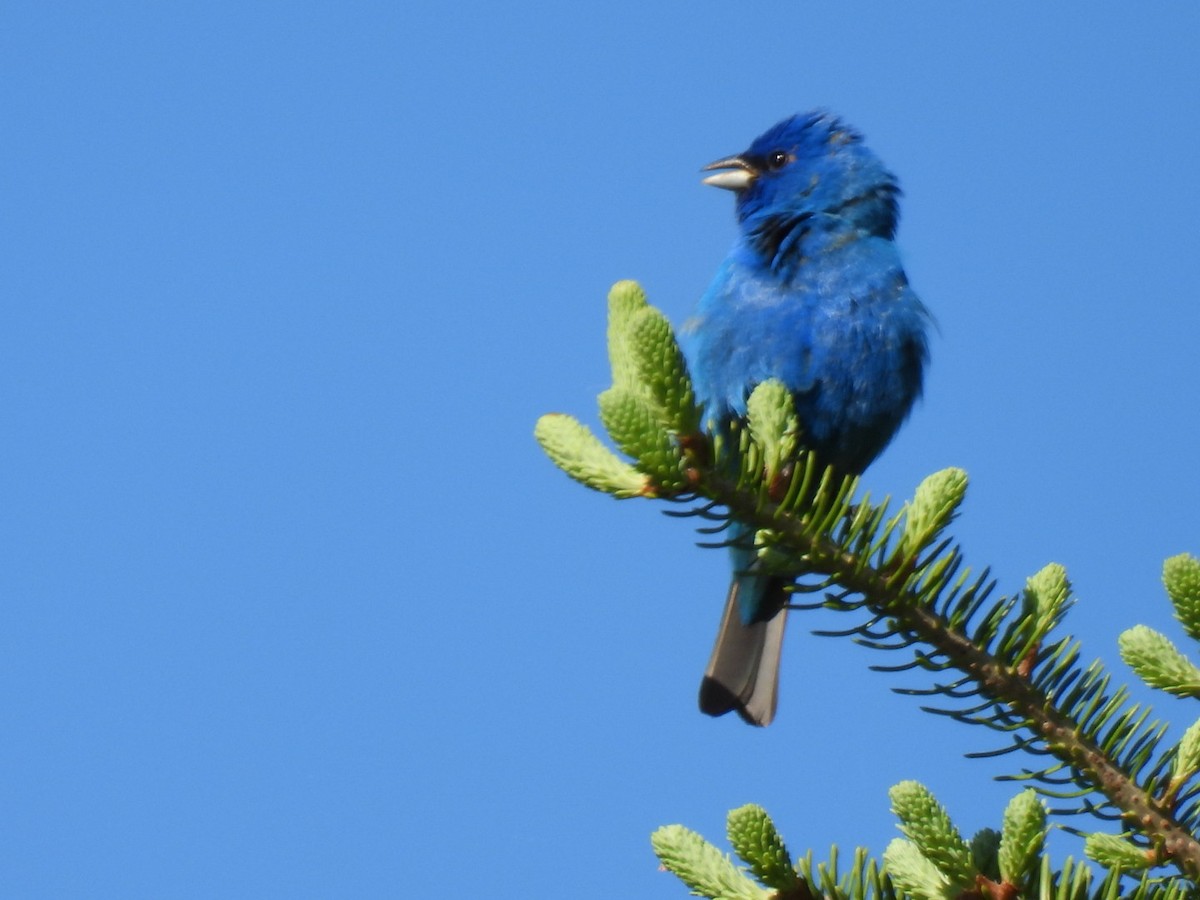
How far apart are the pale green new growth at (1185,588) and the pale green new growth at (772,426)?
26.8 inches

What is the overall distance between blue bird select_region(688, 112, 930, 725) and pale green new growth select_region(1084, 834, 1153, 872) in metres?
2.54

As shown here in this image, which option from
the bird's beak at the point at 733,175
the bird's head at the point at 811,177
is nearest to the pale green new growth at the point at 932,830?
the bird's head at the point at 811,177

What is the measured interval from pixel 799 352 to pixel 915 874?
2700 millimetres

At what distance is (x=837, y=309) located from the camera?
459 centimetres

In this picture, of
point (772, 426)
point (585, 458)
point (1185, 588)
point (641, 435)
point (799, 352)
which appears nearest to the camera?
point (1185, 588)

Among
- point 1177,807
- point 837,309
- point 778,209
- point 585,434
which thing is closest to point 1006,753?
point 1177,807

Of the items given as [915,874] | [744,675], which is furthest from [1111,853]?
[744,675]

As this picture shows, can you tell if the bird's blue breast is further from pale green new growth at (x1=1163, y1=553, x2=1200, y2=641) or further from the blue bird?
pale green new growth at (x1=1163, y1=553, x2=1200, y2=641)

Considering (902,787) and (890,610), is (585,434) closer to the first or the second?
(890,610)

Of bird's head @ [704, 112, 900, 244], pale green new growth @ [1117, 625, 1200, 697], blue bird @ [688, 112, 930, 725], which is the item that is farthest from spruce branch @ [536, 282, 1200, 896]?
bird's head @ [704, 112, 900, 244]

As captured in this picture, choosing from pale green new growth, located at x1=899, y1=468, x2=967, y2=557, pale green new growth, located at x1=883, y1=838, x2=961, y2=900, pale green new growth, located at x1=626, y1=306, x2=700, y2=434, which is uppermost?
pale green new growth, located at x1=626, y1=306, x2=700, y2=434

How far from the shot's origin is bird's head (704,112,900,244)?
534 cm

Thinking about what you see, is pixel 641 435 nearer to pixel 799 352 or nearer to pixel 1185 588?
pixel 1185 588

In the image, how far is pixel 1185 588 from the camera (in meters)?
1.91
